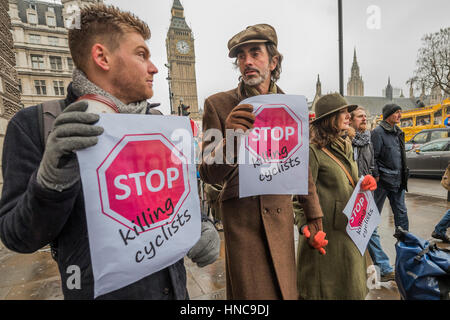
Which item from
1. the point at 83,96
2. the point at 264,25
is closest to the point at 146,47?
the point at 83,96

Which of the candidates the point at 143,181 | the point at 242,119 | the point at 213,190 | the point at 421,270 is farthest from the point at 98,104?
the point at 421,270

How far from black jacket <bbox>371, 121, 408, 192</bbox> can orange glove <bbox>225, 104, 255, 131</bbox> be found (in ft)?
9.93

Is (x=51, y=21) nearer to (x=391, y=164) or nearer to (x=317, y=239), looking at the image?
(x=391, y=164)

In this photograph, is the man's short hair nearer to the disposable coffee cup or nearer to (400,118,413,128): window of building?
the disposable coffee cup

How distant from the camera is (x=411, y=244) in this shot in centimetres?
176

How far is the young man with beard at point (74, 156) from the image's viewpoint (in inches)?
27.5

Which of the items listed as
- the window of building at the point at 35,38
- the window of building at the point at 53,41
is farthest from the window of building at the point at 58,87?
the window of building at the point at 35,38

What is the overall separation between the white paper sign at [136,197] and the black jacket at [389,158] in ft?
11.3

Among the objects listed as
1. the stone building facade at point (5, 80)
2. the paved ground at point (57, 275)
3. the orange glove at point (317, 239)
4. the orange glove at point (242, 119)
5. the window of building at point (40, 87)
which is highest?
the window of building at point (40, 87)

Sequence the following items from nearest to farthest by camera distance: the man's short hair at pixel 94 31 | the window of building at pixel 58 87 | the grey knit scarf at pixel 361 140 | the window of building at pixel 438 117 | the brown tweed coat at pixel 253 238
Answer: the man's short hair at pixel 94 31 < the brown tweed coat at pixel 253 238 < the grey knit scarf at pixel 361 140 < the window of building at pixel 438 117 < the window of building at pixel 58 87

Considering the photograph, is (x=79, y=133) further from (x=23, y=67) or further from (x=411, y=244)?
(x=23, y=67)

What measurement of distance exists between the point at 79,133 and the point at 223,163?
79cm

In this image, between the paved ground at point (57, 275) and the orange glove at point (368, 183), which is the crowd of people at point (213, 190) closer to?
the orange glove at point (368, 183)

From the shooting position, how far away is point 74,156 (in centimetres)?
74
